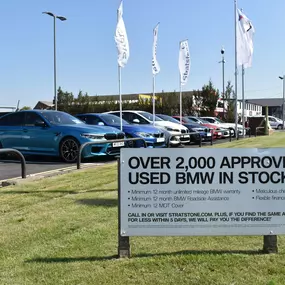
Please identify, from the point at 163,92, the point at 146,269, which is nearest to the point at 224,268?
the point at 146,269

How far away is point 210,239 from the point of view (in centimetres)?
422

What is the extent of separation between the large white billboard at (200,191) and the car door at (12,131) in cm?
922

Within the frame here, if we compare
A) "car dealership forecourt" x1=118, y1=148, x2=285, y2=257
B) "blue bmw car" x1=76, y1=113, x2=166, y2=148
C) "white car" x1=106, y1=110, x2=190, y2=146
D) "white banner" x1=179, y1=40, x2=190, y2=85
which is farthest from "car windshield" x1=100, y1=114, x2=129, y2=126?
"car dealership forecourt" x1=118, y1=148, x2=285, y2=257

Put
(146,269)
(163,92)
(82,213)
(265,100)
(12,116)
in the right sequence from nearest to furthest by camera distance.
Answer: (146,269), (82,213), (12,116), (163,92), (265,100)

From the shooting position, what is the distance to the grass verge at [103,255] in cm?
332

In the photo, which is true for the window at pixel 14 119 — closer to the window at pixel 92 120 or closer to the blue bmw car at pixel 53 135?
the blue bmw car at pixel 53 135

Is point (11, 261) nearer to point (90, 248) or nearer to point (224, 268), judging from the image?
point (90, 248)

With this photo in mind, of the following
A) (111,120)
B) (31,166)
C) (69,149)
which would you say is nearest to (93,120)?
(111,120)

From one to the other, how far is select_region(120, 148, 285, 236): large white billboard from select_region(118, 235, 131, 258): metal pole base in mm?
109

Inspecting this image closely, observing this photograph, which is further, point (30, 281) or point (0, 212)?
point (0, 212)

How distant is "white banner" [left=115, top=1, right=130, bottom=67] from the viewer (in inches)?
598

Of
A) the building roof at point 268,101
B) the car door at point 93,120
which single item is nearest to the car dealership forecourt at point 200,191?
the car door at point 93,120

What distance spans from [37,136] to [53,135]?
2.01ft

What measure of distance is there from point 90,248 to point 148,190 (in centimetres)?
→ 92
